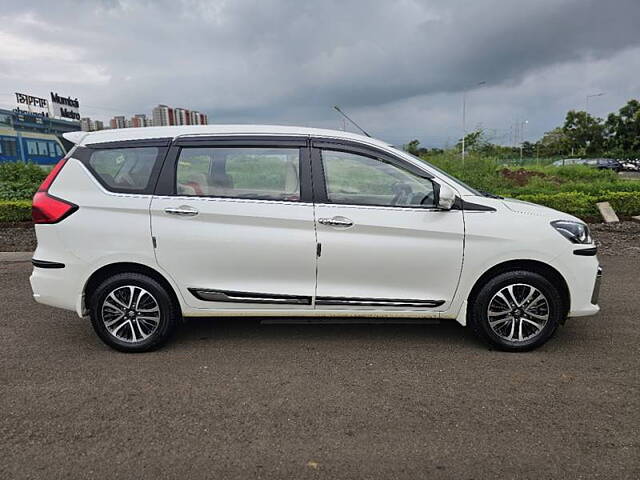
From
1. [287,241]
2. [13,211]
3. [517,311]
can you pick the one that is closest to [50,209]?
[287,241]

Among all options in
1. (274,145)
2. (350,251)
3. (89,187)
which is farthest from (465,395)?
(89,187)

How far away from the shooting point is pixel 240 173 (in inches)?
145

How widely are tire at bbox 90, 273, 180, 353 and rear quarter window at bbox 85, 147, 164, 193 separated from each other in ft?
2.44

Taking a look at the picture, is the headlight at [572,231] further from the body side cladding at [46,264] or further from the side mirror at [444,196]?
the body side cladding at [46,264]

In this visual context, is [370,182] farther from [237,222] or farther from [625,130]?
[625,130]

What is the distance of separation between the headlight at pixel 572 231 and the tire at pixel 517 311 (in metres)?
0.39

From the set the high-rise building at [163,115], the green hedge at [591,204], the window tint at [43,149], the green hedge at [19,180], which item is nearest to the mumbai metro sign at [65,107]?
the window tint at [43,149]

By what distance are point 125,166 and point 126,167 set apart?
1 centimetres

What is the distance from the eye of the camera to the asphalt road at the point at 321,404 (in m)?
2.38

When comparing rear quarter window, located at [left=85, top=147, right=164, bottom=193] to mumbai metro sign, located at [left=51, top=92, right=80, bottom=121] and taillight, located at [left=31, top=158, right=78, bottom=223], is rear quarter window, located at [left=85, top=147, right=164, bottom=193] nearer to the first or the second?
taillight, located at [left=31, top=158, right=78, bottom=223]

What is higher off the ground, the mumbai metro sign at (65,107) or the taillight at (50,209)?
the mumbai metro sign at (65,107)

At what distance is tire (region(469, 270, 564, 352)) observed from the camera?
3.57 meters

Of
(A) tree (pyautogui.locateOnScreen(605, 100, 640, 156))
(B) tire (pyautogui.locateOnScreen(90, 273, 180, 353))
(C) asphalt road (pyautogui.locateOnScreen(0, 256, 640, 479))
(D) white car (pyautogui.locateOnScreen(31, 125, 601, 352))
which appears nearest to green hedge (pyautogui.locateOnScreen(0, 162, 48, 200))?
(C) asphalt road (pyautogui.locateOnScreen(0, 256, 640, 479))

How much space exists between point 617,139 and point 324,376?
54785mm
